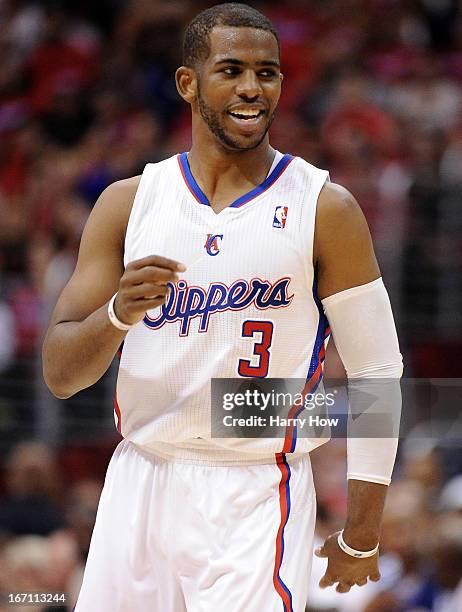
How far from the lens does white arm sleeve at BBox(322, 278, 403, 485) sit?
10.2 feet

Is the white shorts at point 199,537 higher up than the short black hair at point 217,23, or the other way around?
the short black hair at point 217,23

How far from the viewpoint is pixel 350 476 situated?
313 cm

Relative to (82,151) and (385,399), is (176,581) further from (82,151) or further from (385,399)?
(82,151)

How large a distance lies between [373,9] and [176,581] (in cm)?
682

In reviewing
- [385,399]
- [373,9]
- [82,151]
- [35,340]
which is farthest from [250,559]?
[373,9]

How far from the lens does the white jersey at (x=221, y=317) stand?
3035mm

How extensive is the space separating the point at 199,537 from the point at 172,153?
463 cm

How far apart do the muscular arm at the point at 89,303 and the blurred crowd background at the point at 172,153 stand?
1.26m

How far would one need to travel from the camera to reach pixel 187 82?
3.21m

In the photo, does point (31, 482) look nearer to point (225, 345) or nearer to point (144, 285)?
point (225, 345)

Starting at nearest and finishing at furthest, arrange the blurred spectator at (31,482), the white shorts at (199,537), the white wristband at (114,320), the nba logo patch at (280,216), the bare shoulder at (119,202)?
1. the white wristband at (114,320)
2. the white shorts at (199,537)
3. the nba logo patch at (280,216)
4. the bare shoulder at (119,202)
5. the blurred spectator at (31,482)

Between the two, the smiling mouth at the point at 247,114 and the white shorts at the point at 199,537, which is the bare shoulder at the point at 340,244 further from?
the white shorts at the point at 199,537

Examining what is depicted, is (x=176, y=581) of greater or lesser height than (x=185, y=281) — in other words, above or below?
below

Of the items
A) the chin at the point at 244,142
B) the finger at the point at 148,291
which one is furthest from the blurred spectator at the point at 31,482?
the finger at the point at 148,291
